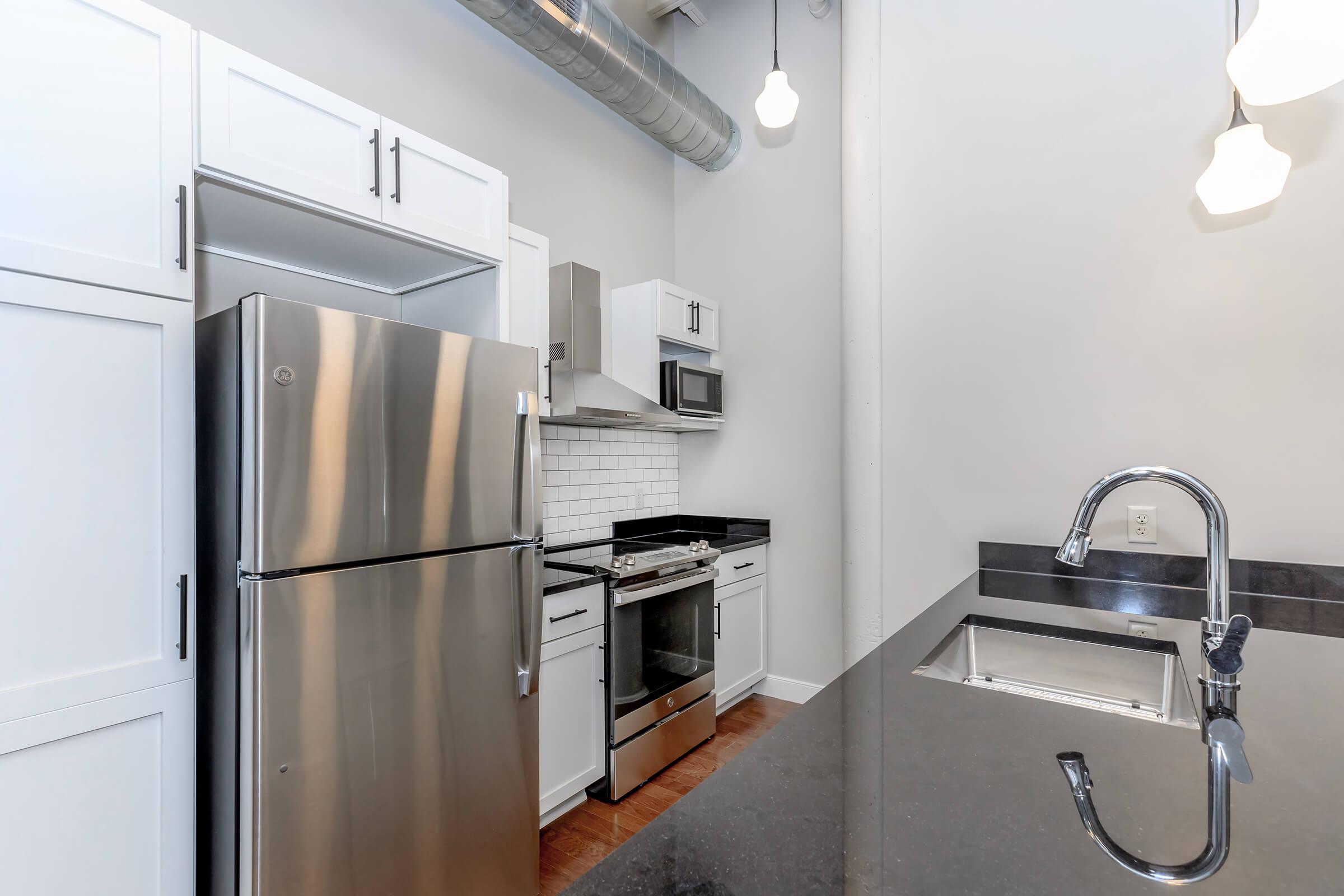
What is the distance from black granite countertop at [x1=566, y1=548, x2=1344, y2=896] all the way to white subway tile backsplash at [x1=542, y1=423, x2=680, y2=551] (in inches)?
80.7

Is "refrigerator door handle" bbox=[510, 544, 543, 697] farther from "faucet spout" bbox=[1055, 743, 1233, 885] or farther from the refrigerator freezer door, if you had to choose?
"faucet spout" bbox=[1055, 743, 1233, 885]

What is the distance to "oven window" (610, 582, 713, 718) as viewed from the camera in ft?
8.06

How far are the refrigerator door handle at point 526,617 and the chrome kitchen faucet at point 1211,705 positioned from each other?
1.36m

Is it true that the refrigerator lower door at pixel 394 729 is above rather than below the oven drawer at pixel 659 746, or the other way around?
above

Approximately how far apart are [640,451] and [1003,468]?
1880 mm

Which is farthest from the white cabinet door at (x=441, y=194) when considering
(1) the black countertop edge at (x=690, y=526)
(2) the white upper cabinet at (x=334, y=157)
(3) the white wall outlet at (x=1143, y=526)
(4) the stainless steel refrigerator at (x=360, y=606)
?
(3) the white wall outlet at (x=1143, y=526)

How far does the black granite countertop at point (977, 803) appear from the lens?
556 mm

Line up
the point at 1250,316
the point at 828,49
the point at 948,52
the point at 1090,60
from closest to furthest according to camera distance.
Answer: the point at 1250,316
the point at 1090,60
the point at 948,52
the point at 828,49

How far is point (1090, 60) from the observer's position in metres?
2.25

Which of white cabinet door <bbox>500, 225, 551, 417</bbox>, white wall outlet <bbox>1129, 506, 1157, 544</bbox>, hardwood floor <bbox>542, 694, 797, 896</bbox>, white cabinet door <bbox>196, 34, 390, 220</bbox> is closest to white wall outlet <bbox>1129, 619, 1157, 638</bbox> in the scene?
white wall outlet <bbox>1129, 506, 1157, 544</bbox>

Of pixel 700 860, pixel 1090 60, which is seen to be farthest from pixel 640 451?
pixel 700 860

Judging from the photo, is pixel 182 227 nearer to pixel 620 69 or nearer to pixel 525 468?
pixel 525 468

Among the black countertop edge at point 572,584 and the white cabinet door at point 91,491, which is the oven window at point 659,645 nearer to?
the black countertop edge at point 572,584

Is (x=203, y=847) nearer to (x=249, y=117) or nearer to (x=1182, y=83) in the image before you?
(x=249, y=117)
